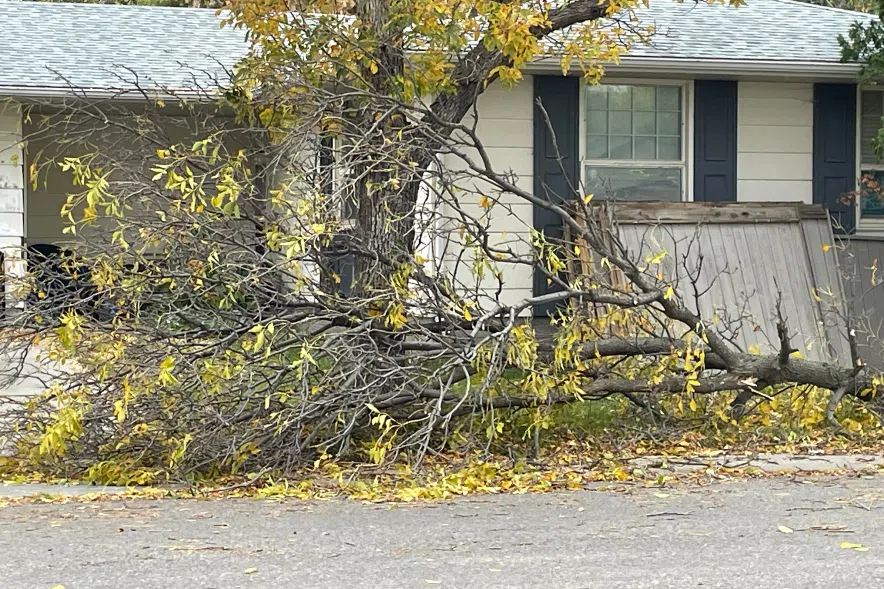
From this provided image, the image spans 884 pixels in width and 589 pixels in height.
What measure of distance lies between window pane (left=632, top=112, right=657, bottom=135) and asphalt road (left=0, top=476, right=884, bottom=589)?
648 cm

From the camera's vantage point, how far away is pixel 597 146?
1246cm

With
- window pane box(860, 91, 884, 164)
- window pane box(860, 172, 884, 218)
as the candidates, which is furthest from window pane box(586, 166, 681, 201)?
window pane box(860, 91, 884, 164)

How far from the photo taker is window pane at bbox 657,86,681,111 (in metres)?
12.6

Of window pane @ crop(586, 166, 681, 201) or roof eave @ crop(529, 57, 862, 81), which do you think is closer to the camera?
roof eave @ crop(529, 57, 862, 81)

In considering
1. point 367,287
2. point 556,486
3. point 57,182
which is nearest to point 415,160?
point 367,287

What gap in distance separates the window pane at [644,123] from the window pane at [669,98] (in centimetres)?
14

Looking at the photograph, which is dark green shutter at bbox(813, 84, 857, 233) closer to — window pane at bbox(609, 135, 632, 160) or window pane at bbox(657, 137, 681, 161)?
window pane at bbox(657, 137, 681, 161)

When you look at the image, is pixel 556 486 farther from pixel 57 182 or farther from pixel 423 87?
pixel 57 182

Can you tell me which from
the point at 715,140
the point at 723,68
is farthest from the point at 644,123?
the point at 723,68

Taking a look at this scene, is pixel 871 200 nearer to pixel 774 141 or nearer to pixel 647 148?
pixel 774 141

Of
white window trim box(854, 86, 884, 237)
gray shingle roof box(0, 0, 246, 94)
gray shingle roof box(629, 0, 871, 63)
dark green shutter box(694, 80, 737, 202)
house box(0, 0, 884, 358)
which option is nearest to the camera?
house box(0, 0, 884, 358)

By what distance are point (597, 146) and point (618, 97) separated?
1.88ft

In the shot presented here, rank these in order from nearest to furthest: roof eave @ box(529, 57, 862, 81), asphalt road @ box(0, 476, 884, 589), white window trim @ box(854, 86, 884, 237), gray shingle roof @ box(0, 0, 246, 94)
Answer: asphalt road @ box(0, 476, 884, 589) → roof eave @ box(529, 57, 862, 81) → white window trim @ box(854, 86, 884, 237) → gray shingle roof @ box(0, 0, 246, 94)

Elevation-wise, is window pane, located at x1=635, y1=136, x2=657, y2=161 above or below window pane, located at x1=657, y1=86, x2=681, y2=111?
below
